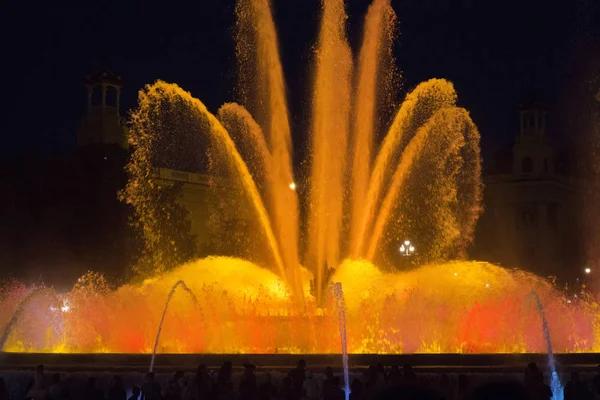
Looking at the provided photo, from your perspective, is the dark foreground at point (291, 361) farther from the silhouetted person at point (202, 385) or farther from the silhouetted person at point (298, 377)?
the silhouetted person at point (202, 385)

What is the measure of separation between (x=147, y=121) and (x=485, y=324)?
55.1 feet

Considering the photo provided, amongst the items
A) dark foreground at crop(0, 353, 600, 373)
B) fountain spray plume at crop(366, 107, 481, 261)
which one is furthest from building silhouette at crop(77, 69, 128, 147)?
dark foreground at crop(0, 353, 600, 373)

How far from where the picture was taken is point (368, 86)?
2452cm

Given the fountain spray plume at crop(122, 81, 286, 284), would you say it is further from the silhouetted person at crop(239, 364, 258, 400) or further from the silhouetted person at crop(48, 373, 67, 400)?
the silhouetted person at crop(48, 373, 67, 400)

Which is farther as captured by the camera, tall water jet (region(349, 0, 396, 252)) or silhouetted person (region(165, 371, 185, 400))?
tall water jet (region(349, 0, 396, 252))

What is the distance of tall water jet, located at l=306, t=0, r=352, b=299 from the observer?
22.1m

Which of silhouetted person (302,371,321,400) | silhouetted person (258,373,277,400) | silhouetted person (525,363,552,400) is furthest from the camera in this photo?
silhouetted person (258,373,277,400)

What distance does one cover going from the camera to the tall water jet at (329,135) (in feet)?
72.5

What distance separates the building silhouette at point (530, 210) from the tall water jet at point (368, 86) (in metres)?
41.1

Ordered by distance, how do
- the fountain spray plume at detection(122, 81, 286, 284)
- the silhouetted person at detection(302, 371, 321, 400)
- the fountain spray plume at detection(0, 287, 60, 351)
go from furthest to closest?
the fountain spray plume at detection(122, 81, 286, 284) → the fountain spray plume at detection(0, 287, 60, 351) → the silhouetted person at detection(302, 371, 321, 400)

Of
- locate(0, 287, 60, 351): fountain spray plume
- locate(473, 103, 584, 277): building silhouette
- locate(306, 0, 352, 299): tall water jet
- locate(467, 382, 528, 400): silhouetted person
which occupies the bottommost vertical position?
locate(467, 382, 528, 400): silhouetted person

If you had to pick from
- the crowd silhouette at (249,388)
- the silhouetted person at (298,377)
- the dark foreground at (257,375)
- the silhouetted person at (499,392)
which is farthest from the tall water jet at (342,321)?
the silhouetted person at (499,392)

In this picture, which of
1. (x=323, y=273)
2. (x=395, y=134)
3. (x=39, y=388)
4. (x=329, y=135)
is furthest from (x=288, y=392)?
(x=395, y=134)

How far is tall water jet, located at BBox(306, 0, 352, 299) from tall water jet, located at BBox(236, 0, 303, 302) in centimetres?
70
